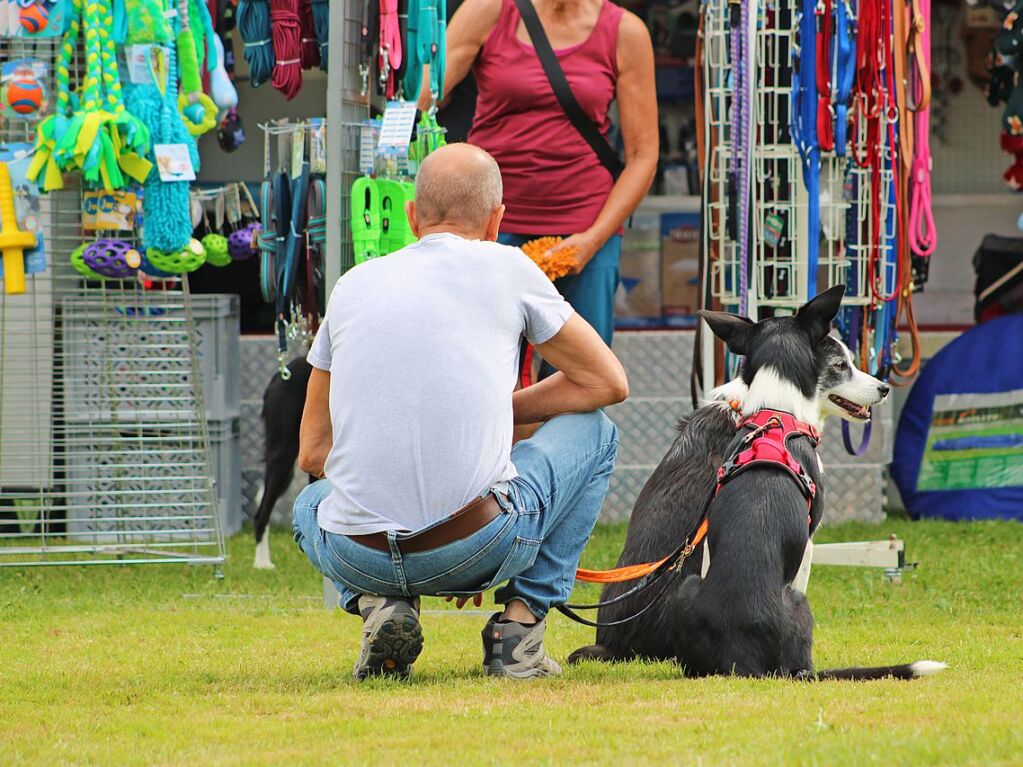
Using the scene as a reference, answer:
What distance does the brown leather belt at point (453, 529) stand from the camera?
12.2ft

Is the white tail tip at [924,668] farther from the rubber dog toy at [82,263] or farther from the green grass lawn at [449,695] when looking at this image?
the rubber dog toy at [82,263]

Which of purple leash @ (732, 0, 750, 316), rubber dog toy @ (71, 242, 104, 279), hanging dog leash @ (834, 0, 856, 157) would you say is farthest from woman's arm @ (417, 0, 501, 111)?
rubber dog toy @ (71, 242, 104, 279)

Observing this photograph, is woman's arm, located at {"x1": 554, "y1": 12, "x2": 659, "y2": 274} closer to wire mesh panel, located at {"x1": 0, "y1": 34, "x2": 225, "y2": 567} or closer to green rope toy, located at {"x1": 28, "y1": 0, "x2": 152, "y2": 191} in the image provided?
green rope toy, located at {"x1": 28, "y1": 0, "x2": 152, "y2": 191}

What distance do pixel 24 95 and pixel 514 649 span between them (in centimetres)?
326

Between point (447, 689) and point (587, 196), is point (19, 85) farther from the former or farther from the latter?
point (447, 689)

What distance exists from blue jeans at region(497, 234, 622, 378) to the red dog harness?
1383mm

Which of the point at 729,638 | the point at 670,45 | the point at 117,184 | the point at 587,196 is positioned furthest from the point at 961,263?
the point at 729,638

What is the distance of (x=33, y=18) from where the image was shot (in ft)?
19.6

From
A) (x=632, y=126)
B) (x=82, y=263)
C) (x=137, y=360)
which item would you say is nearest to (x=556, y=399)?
(x=632, y=126)

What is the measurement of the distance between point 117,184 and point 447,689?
2887 mm

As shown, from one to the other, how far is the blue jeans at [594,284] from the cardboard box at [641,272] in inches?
160

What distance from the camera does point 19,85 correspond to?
19.8 feet

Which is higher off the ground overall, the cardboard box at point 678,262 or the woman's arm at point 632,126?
the woman's arm at point 632,126

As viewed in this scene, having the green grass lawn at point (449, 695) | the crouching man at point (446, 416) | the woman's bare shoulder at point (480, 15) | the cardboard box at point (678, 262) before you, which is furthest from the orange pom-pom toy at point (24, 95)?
the cardboard box at point (678, 262)
